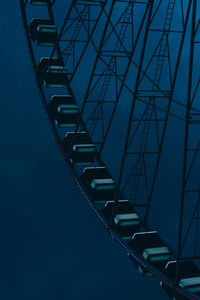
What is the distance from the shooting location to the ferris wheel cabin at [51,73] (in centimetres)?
3017

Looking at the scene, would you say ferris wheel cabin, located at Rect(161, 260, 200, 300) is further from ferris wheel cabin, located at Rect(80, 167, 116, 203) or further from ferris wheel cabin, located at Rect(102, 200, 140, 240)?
ferris wheel cabin, located at Rect(80, 167, 116, 203)

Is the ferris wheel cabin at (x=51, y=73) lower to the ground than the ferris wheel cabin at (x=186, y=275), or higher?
higher

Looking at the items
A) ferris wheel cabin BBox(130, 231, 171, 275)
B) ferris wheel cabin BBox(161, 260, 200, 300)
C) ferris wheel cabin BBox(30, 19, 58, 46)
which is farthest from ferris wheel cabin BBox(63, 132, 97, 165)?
ferris wheel cabin BBox(161, 260, 200, 300)

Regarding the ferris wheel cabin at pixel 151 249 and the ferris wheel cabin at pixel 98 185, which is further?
the ferris wheel cabin at pixel 98 185

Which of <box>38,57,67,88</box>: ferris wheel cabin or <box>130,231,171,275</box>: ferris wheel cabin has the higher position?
<box>38,57,67,88</box>: ferris wheel cabin

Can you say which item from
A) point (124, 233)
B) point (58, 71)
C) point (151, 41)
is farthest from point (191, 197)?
point (124, 233)

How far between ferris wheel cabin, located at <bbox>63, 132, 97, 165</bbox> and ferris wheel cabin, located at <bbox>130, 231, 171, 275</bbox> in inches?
222

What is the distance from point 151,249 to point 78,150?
6739mm

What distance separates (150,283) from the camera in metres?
45.8

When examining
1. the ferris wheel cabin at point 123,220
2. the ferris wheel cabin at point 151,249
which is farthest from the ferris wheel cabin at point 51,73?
the ferris wheel cabin at point 151,249

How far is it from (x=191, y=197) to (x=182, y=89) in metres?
12.0

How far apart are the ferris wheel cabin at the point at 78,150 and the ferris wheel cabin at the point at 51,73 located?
2866 millimetres

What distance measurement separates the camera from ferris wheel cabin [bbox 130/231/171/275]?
23.0 m

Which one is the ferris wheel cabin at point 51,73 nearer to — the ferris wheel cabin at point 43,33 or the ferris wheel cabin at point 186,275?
the ferris wheel cabin at point 43,33
